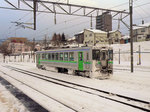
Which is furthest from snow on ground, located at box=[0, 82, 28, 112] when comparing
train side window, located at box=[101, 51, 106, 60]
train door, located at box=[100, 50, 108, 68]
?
train side window, located at box=[101, 51, 106, 60]

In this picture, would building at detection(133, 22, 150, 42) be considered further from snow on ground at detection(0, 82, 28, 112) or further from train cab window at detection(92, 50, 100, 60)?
snow on ground at detection(0, 82, 28, 112)

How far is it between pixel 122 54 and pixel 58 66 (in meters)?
25.8

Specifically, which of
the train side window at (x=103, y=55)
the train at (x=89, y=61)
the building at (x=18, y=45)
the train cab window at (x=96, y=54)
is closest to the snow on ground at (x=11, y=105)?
the train at (x=89, y=61)

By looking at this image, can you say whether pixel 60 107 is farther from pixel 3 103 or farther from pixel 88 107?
pixel 3 103

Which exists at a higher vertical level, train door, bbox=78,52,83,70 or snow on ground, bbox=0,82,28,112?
train door, bbox=78,52,83,70

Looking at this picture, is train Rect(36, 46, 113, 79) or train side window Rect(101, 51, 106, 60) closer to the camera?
train Rect(36, 46, 113, 79)

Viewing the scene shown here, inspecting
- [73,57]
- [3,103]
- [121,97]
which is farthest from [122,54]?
[3,103]

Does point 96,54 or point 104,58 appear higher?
point 96,54

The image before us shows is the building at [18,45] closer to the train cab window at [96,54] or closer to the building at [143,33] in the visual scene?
the building at [143,33]

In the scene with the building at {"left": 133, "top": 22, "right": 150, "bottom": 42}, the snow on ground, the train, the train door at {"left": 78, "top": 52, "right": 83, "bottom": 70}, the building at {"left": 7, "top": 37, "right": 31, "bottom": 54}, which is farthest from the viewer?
the building at {"left": 7, "top": 37, "right": 31, "bottom": 54}

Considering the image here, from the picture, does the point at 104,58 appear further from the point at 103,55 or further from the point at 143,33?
the point at 143,33

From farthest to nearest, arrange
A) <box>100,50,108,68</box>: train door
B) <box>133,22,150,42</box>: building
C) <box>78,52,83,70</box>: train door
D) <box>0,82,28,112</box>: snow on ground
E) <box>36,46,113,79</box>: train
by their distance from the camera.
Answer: <box>133,22,150,42</box>: building, <box>78,52,83,70</box>: train door, <box>100,50,108,68</box>: train door, <box>36,46,113,79</box>: train, <box>0,82,28,112</box>: snow on ground

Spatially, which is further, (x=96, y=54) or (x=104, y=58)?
(x=104, y=58)

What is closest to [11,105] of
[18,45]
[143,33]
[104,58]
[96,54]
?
[96,54]
